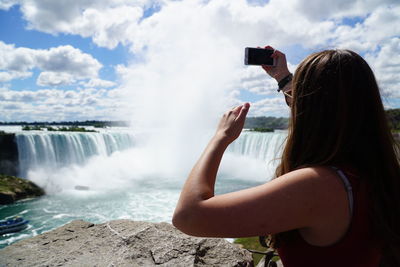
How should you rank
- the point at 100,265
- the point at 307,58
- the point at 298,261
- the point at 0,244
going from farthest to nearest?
the point at 0,244 < the point at 100,265 < the point at 307,58 < the point at 298,261

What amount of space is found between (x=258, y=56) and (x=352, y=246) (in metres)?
1.15

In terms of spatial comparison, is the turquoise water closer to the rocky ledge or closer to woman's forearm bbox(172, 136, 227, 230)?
the rocky ledge

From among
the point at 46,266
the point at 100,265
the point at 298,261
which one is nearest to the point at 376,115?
the point at 298,261

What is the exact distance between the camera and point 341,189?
0.95 m

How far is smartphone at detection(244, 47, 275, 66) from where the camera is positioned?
1812 mm

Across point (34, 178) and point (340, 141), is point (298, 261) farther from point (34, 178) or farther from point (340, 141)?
point (34, 178)

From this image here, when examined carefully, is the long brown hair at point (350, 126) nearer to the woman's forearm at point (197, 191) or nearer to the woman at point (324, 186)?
the woman at point (324, 186)

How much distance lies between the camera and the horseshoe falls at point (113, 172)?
17.1m

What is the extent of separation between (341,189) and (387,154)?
294mm

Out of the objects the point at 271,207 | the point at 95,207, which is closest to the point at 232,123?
the point at 271,207

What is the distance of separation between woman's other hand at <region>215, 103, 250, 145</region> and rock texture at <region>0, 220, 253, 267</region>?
65.7 inches

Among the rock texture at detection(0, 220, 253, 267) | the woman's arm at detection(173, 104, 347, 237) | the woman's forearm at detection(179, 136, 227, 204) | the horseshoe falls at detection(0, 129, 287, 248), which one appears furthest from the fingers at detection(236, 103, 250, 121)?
the horseshoe falls at detection(0, 129, 287, 248)

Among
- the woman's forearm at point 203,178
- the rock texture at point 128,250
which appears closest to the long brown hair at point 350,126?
the woman's forearm at point 203,178

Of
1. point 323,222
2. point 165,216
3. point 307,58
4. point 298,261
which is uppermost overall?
point 307,58
